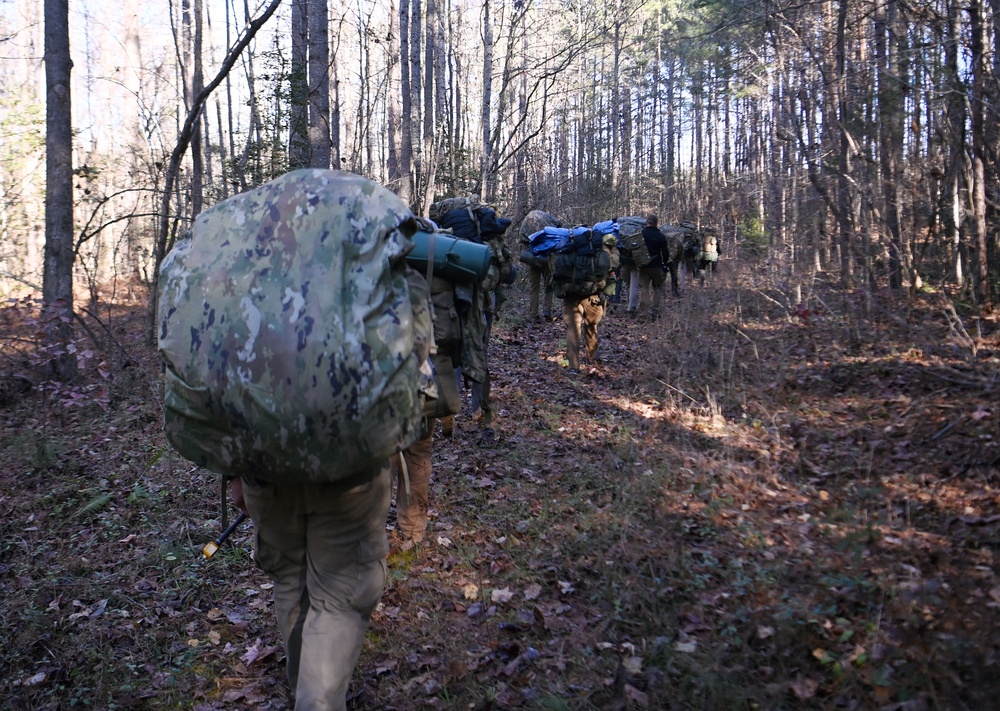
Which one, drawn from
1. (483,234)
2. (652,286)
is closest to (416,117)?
(652,286)

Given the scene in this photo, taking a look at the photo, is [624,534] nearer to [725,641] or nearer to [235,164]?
[725,641]

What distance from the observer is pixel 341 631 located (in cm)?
273

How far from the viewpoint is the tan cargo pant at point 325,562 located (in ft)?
8.68

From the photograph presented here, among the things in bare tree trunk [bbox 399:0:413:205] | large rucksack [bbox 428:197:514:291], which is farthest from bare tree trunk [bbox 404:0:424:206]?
large rucksack [bbox 428:197:514:291]

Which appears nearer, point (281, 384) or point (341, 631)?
point (281, 384)

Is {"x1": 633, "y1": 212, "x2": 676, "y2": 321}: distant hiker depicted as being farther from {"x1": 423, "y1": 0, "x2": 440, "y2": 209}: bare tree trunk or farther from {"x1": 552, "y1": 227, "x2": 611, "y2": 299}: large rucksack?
Answer: {"x1": 423, "y1": 0, "x2": 440, "y2": 209}: bare tree trunk

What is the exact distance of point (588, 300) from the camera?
10.5 metres

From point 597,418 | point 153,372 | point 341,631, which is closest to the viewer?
point 341,631

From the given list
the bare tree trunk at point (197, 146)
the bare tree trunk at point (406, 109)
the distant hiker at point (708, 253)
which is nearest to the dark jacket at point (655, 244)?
the distant hiker at point (708, 253)

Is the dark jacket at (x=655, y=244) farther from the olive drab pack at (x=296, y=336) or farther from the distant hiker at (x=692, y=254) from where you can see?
the olive drab pack at (x=296, y=336)

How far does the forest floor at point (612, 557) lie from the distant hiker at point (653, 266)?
246 inches

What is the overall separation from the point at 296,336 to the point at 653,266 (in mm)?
13107

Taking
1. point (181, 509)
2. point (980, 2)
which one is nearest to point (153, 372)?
point (181, 509)

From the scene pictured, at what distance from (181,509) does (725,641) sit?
432 cm
